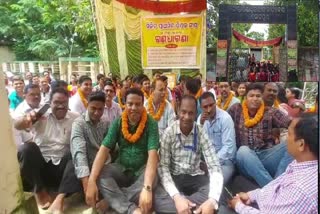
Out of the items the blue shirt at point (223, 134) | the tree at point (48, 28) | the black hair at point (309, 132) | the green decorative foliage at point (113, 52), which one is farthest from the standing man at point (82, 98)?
the black hair at point (309, 132)

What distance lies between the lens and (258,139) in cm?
314

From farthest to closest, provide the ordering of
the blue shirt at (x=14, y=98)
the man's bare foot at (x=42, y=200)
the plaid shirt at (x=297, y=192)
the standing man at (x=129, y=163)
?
the blue shirt at (x=14, y=98), the man's bare foot at (x=42, y=200), the standing man at (x=129, y=163), the plaid shirt at (x=297, y=192)

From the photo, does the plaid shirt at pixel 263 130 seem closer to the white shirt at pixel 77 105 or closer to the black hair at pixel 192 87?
the black hair at pixel 192 87

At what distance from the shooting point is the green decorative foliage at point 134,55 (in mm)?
6722

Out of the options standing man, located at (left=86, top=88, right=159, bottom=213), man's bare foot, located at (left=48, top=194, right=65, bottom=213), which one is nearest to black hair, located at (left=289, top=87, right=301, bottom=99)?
standing man, located at (left=86, top=88, right=159, bottom=213)

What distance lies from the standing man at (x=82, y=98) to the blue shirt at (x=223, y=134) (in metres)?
1.72

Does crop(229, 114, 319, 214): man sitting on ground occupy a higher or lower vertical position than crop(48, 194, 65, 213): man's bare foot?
higher

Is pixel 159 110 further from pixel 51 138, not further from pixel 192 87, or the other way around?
pixel 51 138

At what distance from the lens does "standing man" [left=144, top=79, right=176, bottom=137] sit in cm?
423

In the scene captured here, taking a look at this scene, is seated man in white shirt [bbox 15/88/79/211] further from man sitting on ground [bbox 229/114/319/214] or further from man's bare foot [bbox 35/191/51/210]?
man sitting on ground [bbox 229/114/319/214]

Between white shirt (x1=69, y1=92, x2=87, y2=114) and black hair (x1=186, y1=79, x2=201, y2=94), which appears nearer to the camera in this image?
white shirt (x1=69, y1=92, x2=87, y2=114)

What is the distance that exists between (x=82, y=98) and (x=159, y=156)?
2027 mm

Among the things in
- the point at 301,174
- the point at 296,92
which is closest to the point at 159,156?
the point at 301,174

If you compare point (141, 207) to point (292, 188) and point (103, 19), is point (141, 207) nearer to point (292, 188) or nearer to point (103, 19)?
point (292, 188)
